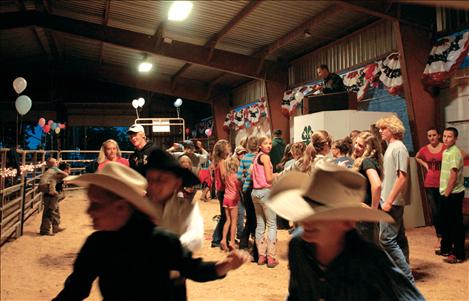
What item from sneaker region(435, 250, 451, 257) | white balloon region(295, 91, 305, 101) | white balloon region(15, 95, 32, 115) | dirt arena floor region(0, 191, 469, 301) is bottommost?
dirt arena floor region(0, 191, 469, 301)

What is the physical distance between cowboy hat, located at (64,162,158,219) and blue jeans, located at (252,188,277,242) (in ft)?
10.4

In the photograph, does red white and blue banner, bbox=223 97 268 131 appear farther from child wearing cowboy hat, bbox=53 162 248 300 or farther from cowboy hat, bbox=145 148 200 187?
child wearing cowboy hat, bbox=53 162 248 300

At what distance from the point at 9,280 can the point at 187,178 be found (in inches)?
144

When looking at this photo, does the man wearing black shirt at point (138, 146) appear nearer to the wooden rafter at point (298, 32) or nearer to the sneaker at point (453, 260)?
the sneaker at point (453, 260)

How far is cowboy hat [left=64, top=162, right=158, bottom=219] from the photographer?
155 cm

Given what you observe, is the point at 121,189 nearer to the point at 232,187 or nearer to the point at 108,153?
the point at 108,153

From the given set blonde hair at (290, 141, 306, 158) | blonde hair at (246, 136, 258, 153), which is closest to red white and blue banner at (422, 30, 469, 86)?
blonde hair at (290, 141, 306, 158)

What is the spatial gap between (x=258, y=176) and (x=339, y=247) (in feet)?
10.7

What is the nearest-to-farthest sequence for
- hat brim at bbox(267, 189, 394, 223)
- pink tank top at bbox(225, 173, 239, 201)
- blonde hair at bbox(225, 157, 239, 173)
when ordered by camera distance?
hat brim at bbox(267, 189, 394, 223)
pink tank top at bbox(225, 173, 239, 201)
blonde hair at bbox(225, 157, 239, 173)

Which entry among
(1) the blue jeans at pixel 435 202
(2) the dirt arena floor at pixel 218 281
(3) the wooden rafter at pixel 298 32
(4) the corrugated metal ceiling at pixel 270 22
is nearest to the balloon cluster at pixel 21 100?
(2) the dirt arena floor at pixel 218 281

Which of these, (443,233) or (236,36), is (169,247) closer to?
(443,233)

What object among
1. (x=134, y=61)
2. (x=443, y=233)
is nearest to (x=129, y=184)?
(x=443, y=233)

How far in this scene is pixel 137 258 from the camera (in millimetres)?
1547

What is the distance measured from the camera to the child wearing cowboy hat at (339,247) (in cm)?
142
